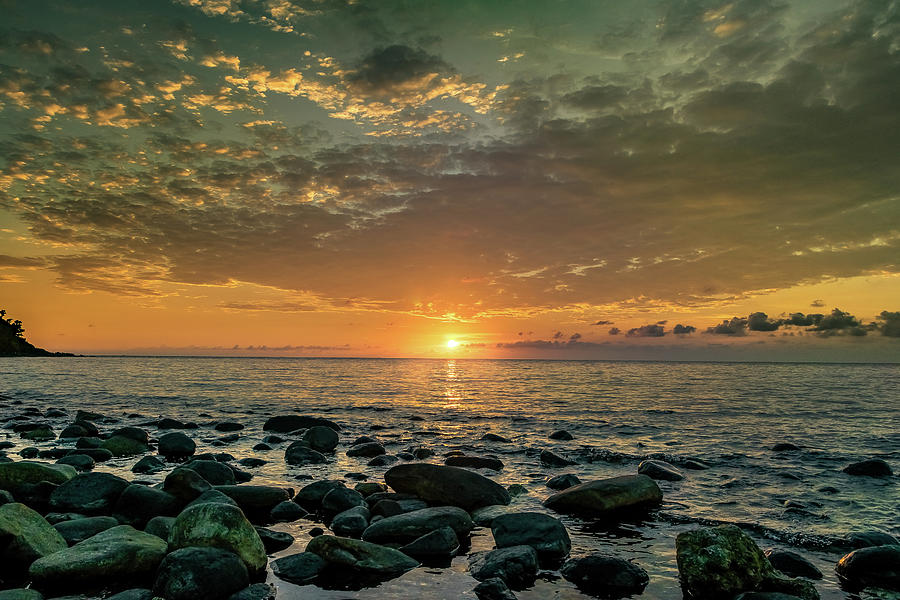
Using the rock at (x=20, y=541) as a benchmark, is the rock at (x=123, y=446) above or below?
below

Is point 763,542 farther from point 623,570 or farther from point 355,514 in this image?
point 355,514

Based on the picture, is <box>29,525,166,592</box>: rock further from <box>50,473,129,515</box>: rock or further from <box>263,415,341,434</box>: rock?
<box>263,415,341,434</box>: rock

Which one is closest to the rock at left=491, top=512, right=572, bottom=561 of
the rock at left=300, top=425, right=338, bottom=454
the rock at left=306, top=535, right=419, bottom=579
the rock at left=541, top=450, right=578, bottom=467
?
the rock at left=306, top=535, right=419, bottom=579

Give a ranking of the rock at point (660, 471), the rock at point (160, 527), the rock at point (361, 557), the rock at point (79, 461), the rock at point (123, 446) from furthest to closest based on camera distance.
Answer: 1. the rock at point (123, 446)
2. the rock at point (79, 461)
3. the rock at point (660, 471)
4. the rock at point (160, 527)
5. the rock at point (361, 557)

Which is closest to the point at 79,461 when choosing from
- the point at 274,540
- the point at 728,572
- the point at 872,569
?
the point at 274,540

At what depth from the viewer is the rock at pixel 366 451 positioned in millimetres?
17641

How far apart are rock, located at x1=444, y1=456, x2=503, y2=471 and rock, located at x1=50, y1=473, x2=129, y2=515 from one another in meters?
8.78

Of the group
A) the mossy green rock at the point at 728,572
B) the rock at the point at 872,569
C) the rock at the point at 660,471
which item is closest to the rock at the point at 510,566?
the mossy green rock at the point at 728,572

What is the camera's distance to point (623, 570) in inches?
290

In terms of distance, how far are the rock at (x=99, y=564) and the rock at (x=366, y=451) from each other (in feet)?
33.3

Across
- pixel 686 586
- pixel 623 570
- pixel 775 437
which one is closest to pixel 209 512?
pixel 623 570

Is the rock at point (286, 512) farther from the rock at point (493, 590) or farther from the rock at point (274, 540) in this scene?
the rock at point (493, 590)

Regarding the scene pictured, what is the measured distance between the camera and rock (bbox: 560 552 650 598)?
7074 millimetres

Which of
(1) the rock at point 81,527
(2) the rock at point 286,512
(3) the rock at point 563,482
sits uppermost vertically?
(1) the rock at point 81,527
